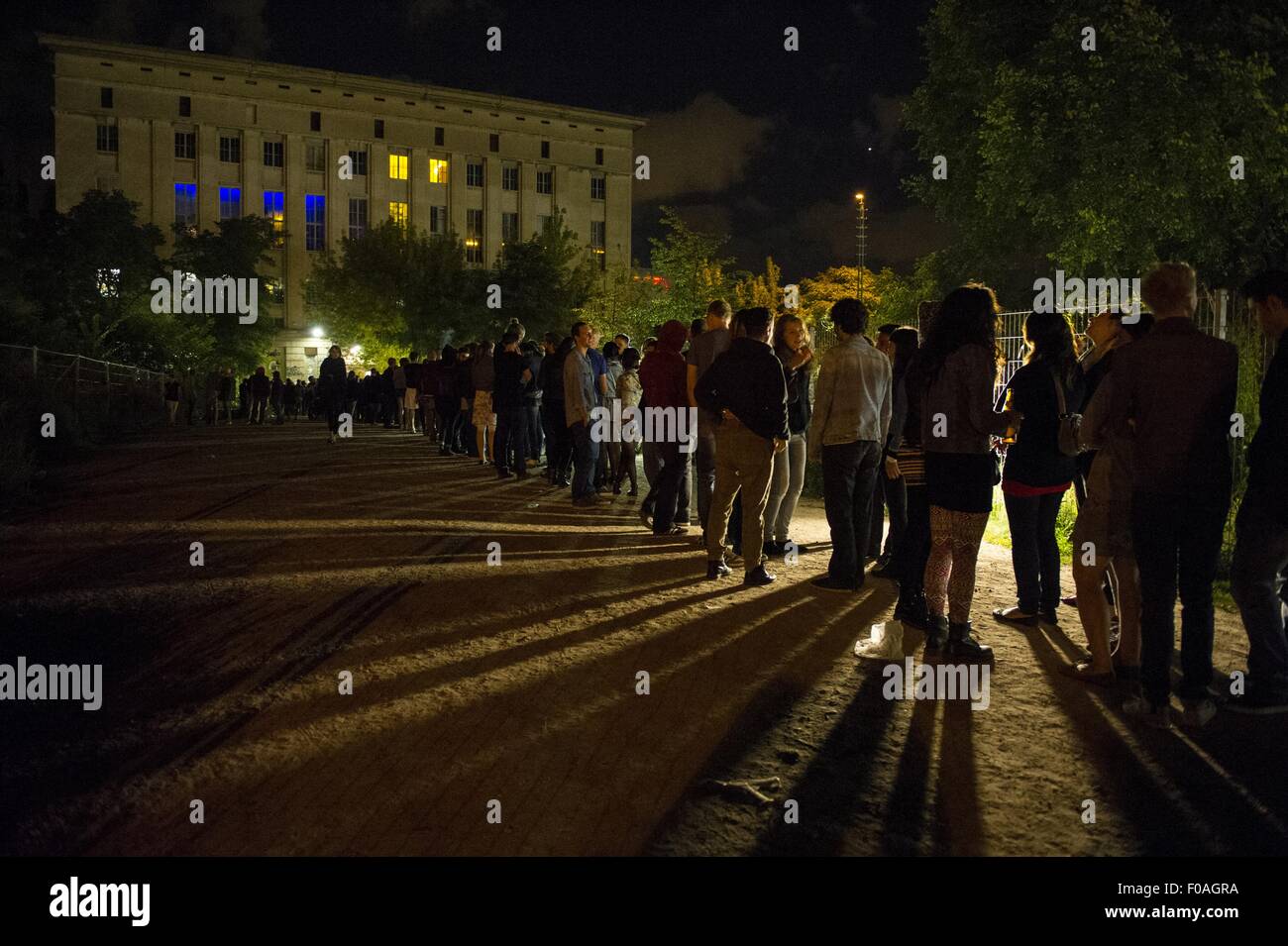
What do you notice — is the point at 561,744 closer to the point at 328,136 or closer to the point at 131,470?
the point at 131,470

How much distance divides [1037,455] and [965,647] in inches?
58.7

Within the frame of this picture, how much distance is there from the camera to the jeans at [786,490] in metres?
9.29

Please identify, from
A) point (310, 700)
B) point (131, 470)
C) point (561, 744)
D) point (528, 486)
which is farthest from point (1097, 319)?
point (131, 470)

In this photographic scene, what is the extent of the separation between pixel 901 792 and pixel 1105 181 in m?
19.8

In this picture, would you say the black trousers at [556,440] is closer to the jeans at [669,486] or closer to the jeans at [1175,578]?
the jeans at [669,486]

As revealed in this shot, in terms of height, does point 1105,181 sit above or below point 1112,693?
above

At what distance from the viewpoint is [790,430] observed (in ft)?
29.9

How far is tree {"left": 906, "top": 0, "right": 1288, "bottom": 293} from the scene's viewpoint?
19.6 meters

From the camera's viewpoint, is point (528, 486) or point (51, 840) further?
point (528, 486)

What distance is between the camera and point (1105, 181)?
20.5 metres

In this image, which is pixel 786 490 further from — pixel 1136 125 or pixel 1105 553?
pixel 1136 125

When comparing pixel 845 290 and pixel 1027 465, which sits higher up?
pixel 845 290

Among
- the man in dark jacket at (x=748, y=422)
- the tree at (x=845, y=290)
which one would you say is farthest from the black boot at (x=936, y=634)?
the tree at (x=845, y=290)

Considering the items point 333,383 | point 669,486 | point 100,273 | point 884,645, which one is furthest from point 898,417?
point 100,273
